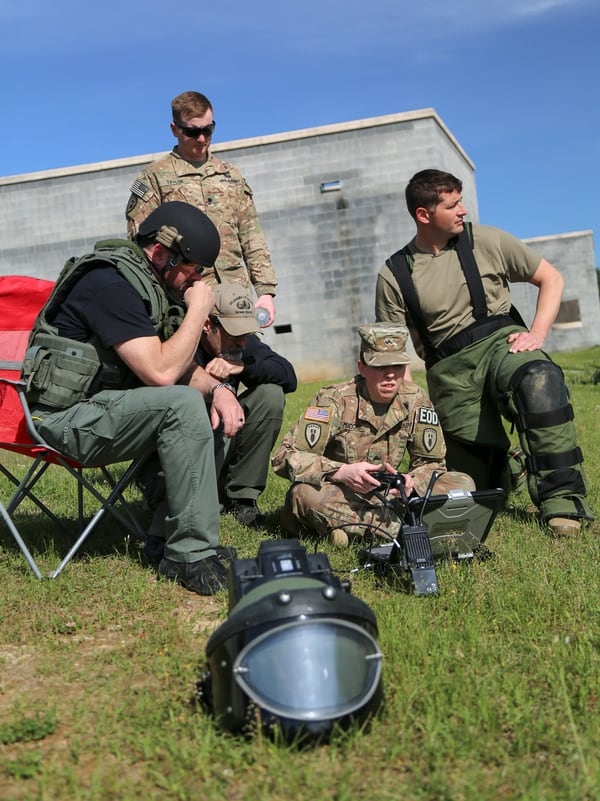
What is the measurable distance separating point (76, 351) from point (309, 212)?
18.3m

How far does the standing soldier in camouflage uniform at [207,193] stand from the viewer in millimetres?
6039

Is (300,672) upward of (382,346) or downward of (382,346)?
downward

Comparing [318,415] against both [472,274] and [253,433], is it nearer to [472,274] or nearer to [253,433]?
[253,433]

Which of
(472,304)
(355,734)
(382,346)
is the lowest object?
(355,734)

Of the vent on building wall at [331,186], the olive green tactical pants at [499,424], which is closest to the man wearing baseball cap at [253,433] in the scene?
the olive green tactical pants at [499,424]

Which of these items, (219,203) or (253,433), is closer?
(253,433)

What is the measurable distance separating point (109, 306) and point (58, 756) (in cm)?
214

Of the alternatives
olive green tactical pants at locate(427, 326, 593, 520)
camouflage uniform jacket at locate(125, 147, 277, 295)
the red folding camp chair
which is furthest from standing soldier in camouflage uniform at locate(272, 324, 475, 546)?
camouflage uniform jacket at locate(125, 147, 277, 295)

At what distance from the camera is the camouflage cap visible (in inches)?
190

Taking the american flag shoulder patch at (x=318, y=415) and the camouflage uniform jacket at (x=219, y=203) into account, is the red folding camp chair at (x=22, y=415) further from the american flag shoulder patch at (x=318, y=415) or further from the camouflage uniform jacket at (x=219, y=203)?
the camouflage uniform jacket at (x=219, y=203)

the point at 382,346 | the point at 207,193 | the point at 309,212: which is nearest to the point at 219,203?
the point at 207,193

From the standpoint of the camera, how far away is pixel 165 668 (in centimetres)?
322

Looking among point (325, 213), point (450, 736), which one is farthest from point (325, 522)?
point (325, 213)

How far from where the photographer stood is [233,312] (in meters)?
4.79
